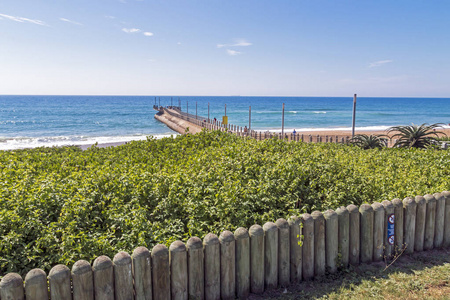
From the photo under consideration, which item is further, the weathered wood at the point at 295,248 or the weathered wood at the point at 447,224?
the weathered wood at the point at 447,224

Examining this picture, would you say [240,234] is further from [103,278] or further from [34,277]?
[34,277]

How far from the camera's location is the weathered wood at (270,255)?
3.89 m

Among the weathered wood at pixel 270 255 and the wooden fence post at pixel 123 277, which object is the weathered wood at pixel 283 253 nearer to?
the weathered wood at pixel 270 255

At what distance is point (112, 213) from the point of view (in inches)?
166

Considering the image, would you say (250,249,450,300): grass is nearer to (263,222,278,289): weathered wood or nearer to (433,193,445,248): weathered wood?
(263,222,278,289): weathered wood

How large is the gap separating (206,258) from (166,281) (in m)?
0.49

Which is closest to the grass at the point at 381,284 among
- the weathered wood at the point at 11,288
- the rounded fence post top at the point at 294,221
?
the rounded fence post top at the point at 294,221

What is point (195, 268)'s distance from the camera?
3.55 m

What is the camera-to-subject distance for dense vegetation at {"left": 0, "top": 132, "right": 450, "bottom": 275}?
3.63 metres

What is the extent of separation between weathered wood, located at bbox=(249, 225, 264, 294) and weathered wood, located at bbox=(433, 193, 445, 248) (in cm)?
307

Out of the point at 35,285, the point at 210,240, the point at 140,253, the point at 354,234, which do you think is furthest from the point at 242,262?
the point at 35,285

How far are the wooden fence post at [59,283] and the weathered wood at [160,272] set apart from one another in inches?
31.7

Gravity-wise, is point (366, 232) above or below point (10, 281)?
below

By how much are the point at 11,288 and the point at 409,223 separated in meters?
5.02
